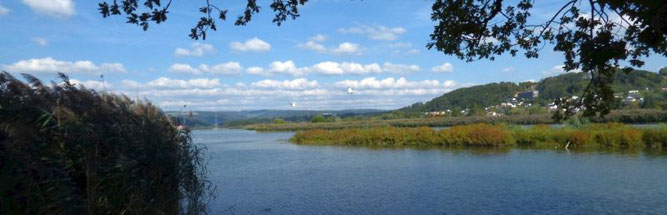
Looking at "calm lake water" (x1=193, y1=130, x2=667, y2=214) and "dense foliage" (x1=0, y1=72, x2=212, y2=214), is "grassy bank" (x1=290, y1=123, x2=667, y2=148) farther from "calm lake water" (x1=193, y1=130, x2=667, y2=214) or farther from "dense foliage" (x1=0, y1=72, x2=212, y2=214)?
"dense foliage" (x1=0, y1=72, x2=212, y2=214)

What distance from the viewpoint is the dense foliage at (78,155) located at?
5.32 metres

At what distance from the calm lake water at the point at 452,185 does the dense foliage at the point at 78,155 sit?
19.3 ft

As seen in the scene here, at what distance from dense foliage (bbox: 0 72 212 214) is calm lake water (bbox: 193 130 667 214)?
5.89 m

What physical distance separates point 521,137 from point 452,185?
22428mm

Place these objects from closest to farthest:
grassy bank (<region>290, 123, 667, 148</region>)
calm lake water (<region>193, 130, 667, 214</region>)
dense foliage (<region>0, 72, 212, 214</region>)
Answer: dense foliage (<region>0, 72, 212, 214</region>)
calm lake water (<region>193, 130, 667, 214</region>)
grassy bank (<region>290, 123, 667, 148</region>)

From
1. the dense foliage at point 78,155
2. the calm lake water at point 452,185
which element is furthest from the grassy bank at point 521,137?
the dense foliage at point 78,155

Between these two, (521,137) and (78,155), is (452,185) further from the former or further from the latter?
(521,137)

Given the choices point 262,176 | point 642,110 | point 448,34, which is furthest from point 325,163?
point 642,110

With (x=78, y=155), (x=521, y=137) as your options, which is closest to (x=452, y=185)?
(x=78, y=155)

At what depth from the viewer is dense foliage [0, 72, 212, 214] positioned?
532 centimetres

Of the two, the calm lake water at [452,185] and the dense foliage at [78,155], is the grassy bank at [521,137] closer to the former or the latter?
the calm lake water at [452,185]

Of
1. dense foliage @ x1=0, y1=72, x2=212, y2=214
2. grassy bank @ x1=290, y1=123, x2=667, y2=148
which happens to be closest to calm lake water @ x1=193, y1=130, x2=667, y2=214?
grassy bank @ x1=290, y1=123, x2=667, y2=148

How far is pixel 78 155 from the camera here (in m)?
6.24

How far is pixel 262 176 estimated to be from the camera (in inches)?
907
